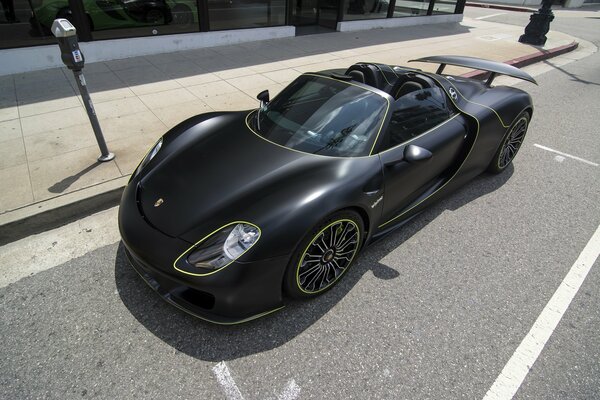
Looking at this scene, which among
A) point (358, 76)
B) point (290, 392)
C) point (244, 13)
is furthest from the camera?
point (244, 13)

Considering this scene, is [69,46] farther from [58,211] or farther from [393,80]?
[393,80]

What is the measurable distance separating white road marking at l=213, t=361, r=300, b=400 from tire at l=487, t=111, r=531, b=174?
132 inches

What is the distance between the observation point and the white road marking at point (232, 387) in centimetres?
201

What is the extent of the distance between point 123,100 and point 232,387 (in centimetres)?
504

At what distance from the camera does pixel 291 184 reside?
7.77 feet

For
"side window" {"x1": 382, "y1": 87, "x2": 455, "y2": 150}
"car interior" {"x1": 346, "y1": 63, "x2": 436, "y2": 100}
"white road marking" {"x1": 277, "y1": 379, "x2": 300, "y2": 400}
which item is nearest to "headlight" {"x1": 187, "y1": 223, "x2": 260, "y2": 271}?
"white road marking" {"x1": 277, "y1": 379, "x2": 300, "y2": 400}

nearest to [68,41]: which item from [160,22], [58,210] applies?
[58,210]

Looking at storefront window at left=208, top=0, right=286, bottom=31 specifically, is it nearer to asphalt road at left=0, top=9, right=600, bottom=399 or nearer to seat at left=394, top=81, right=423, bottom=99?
seat at left=394, top=81, right=423, bottom=99

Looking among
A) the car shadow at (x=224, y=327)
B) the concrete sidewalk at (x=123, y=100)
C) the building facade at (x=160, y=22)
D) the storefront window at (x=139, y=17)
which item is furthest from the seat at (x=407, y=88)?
the storefront window at (x=139, y=17)

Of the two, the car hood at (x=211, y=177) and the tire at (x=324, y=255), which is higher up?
the car hood at (x=211, y=177)

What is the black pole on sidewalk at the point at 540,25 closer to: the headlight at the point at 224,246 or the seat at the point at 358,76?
the seat at the point at 358,76

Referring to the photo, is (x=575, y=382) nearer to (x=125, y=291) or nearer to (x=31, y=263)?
(x=125, y=291)

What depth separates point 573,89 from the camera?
7.53 m

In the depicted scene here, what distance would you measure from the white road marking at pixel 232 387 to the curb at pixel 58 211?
2203 mm
